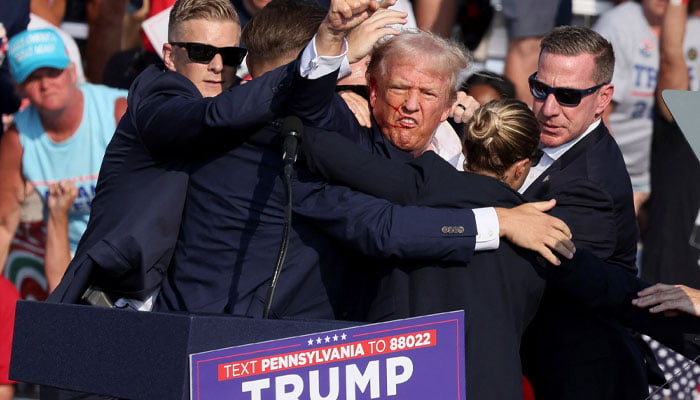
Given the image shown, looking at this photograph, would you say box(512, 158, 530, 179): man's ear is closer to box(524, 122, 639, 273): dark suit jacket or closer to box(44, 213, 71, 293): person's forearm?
box(524, 122, 639, 273): dark suit jacket

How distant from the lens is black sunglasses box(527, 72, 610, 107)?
15.8 ft

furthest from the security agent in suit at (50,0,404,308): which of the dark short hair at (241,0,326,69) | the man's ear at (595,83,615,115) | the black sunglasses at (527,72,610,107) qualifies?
the man's ear at (595,83,615,115)

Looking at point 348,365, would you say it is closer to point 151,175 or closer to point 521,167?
point 521,167

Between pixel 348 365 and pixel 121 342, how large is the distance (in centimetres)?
54

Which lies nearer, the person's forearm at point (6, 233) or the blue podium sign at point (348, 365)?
the blue podium sign at point (348, 365)

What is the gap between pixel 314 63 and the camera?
3385 mm

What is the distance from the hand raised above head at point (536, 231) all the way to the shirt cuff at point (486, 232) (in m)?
0.02

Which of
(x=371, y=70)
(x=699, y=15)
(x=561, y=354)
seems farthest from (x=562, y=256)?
(x=699, y=15)

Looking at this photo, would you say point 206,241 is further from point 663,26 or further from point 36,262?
point 663,26

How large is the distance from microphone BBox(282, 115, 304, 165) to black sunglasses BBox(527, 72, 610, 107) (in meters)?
1.60

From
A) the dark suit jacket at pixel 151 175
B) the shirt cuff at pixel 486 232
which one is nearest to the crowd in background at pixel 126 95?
the dark suit jacket at pixel 151 175

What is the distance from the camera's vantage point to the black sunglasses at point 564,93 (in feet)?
15.8

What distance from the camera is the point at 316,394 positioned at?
3123mm

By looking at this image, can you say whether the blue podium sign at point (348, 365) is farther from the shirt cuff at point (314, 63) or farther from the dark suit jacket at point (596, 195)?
the dark suit jacket at point (596, 195)
